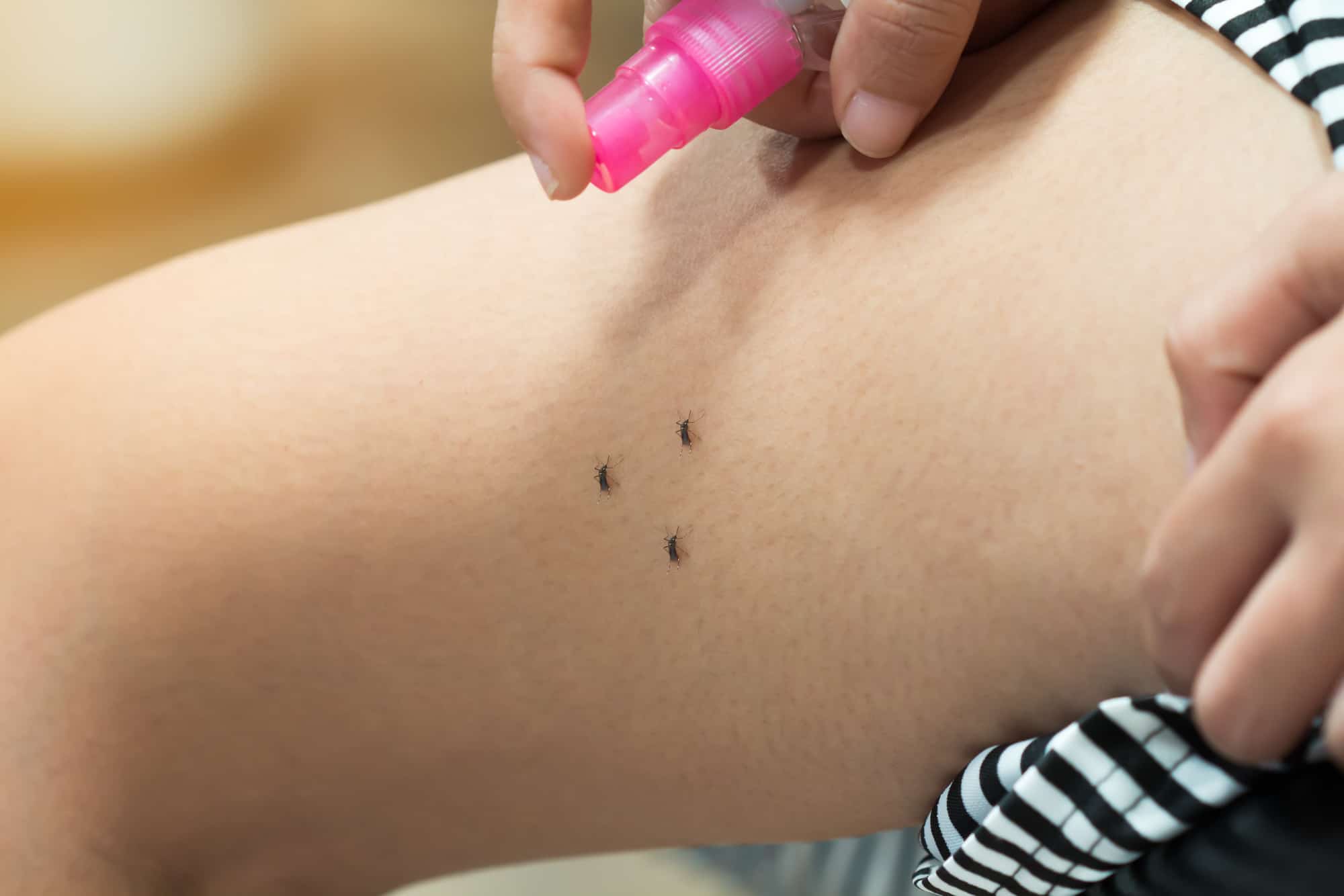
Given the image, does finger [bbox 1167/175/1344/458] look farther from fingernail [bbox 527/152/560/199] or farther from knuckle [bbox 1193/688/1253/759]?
fingernail [bbox 527/152/560/199]

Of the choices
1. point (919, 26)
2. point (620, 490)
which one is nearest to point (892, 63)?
point (919, 26)

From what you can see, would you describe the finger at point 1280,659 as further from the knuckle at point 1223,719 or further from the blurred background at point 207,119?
the blurred background at point 207,119

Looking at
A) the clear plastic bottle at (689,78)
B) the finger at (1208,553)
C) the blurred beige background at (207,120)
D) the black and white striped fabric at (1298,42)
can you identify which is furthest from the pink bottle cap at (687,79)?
the blurred beige background at (207,120)

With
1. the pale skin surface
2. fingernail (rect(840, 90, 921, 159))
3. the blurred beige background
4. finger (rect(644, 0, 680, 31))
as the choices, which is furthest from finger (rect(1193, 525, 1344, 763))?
the blurred beige background

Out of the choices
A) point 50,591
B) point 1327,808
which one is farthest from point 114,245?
point 1327,808

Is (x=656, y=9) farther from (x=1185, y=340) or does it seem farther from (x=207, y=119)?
(x=207, y=119)
